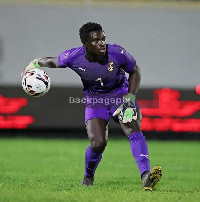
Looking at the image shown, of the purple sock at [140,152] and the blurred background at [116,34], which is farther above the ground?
the blurred background at [116,34]

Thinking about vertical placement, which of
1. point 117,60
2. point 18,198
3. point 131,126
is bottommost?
point 18,198

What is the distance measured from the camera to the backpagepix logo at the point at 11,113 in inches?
669

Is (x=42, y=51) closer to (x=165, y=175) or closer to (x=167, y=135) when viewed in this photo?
(x=167, y=135)

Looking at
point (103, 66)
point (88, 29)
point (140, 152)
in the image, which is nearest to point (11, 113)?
point (103, 66)

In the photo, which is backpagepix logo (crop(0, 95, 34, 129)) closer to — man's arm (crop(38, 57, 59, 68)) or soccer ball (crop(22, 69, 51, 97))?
man's arm (crop(38, 57, 59, 68))

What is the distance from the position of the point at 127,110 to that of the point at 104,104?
0.51 m

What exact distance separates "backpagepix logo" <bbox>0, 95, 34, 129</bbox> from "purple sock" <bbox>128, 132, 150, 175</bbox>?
9.31 meters

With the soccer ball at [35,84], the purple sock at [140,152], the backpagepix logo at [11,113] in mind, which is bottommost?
the backpagepix logo at [11,113]

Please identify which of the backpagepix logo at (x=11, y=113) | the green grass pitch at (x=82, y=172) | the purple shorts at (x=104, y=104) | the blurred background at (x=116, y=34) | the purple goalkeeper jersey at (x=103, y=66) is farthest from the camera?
the blurred background at (x=116, y=34)

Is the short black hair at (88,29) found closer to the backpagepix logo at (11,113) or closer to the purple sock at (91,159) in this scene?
the purple sock at (91,159)

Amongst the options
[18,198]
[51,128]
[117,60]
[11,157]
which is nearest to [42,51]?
[51,128]

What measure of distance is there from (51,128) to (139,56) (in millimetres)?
3410

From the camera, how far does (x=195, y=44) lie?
1900cm

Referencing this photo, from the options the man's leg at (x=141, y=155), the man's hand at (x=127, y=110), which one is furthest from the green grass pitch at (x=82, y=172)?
the man's hand at (x=127, y=110)
